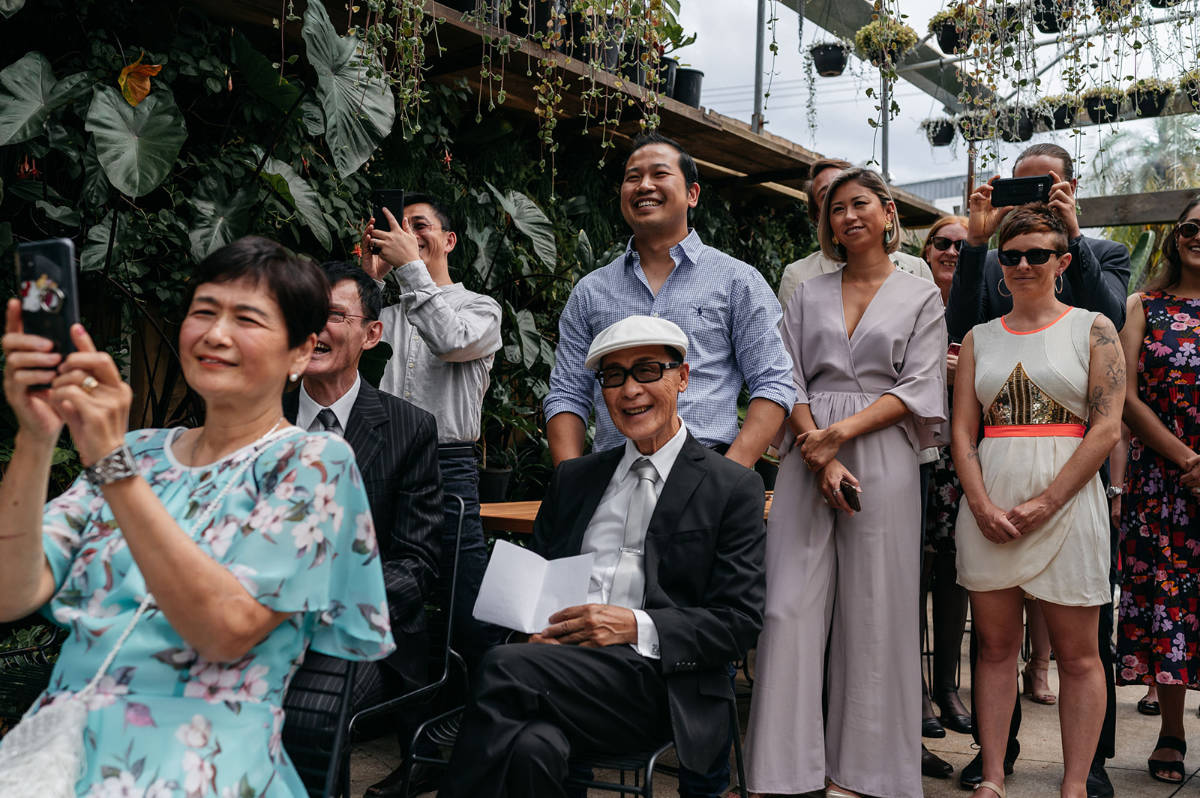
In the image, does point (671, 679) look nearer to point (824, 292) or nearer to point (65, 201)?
point (824, 292)

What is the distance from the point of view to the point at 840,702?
10.6ft

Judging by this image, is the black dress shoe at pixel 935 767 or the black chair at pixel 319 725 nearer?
the black chair at pixel 319 725

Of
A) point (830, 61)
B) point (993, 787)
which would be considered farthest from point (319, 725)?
point (830, 61)

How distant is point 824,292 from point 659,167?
0.74 meters

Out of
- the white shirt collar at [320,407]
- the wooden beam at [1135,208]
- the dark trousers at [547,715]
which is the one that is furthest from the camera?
the wooden beam at [1135,208]

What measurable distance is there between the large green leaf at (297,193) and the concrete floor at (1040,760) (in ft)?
6.74

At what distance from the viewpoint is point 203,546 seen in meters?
1.61

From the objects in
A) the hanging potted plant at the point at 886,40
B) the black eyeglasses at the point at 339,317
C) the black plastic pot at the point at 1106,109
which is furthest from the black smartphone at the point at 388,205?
the black plastic pot at the point at 1106,109

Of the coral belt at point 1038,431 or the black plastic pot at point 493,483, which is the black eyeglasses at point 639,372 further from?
the black plastic pot at point 493,483

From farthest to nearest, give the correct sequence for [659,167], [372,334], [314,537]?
[659,167]
[372,334]
[314,537]

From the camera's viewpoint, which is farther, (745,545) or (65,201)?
(65,201)

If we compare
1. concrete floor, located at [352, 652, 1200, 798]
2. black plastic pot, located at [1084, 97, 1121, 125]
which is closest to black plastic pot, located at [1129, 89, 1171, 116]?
black plastic pot, located at [1084, 97, 1121, 125]

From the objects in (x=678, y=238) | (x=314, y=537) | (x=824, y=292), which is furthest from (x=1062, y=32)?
(x=314, y=537)

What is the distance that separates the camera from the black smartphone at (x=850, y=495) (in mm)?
3113
